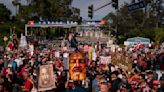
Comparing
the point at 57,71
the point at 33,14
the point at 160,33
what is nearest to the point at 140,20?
the point at 33,14

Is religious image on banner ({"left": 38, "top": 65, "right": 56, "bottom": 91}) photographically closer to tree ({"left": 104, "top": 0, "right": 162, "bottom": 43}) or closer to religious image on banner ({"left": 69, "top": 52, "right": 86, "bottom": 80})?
religious image on banner ({"left": 69, "top": 52, "right": 86, "bottom": 80})

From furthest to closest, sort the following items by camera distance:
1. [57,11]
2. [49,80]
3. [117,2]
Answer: [57,11] < [117,2] < [49,80]

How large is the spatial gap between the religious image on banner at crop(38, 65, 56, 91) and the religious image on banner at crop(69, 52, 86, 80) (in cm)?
60

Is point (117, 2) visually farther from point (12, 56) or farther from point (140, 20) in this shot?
point (140, 20)

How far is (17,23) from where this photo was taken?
9556cm

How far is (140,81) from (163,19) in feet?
365

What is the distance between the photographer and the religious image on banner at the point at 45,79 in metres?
14.3

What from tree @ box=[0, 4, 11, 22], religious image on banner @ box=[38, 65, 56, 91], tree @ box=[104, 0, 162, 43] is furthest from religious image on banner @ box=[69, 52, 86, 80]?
tree @ box=[0, 4, 11, 22]

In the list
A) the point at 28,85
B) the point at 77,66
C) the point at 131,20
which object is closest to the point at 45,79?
the point at 77,66

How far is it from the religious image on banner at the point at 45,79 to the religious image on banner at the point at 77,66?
0.60 metres

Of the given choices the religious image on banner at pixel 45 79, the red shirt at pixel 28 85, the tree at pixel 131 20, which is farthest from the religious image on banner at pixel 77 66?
the tree at pixel 131 20

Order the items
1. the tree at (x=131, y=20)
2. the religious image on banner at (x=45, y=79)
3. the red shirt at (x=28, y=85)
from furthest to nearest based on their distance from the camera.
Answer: the tree at (x=131, y=20), the red shirt at (x=28, y=85), the religious image on banner at (x=45, y=79)

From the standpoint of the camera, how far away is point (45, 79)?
567 inches

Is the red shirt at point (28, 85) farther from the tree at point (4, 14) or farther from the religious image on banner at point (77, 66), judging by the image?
the tree at point (4, 14)
